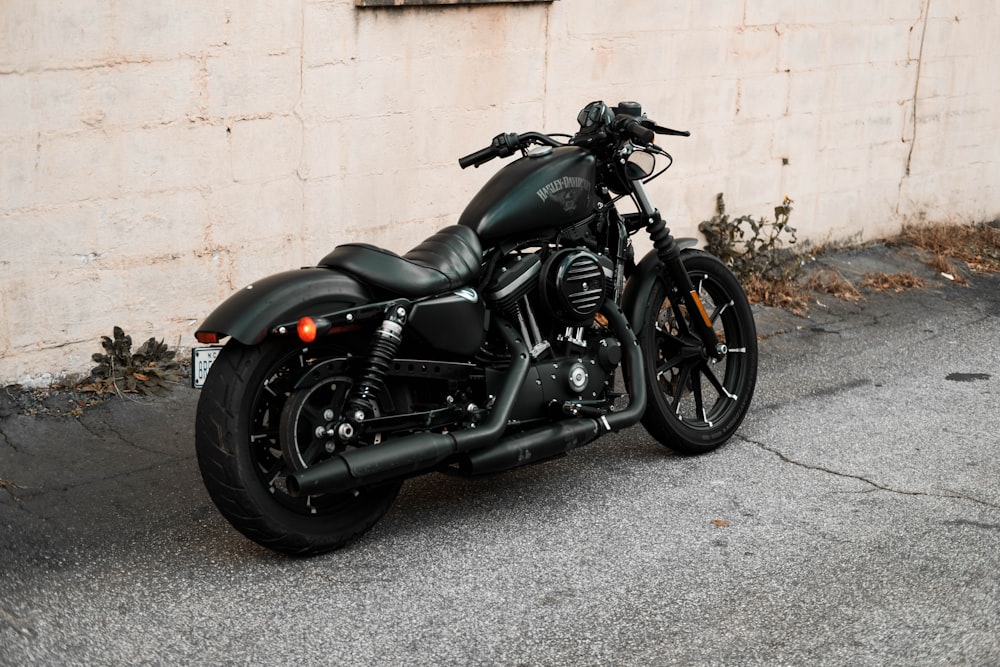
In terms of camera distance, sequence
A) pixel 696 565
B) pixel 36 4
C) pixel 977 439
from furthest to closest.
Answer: pixel 977 439, pixel 36 4, pixel 696 565

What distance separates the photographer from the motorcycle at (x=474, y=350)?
13.2ft

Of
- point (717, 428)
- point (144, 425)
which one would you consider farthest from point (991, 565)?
point (144, 425)

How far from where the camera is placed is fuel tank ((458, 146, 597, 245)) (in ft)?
15.0

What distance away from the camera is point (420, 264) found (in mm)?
4324

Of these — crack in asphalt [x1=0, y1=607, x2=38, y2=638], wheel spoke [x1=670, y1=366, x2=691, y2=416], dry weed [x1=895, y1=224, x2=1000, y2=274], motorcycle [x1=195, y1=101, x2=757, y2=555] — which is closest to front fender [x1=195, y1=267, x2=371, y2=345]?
motorcycle [x1=195, y1=101, x2=757, y2=555]

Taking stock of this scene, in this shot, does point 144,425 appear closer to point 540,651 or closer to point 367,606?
point 367,606

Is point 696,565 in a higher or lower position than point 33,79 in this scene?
lower

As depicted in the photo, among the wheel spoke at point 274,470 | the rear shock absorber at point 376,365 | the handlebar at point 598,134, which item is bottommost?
the wheel spoke at point 274,470

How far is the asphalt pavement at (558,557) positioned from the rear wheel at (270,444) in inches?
5.4

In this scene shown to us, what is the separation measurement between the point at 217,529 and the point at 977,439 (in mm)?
3253

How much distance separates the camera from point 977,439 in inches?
217

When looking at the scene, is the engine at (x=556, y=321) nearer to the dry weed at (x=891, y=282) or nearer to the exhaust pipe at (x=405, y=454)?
the exhaust pipe at (x=405, y=454)

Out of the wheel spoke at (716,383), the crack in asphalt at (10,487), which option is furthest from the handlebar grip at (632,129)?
the crack in asphalt at (10,487)

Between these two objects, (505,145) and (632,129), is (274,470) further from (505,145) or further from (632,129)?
(632,129)
